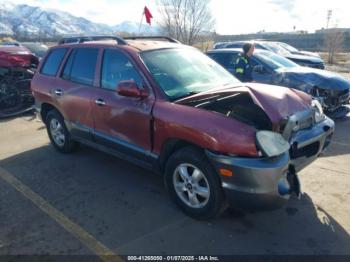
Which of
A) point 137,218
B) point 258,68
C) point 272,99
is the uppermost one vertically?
point 272,99

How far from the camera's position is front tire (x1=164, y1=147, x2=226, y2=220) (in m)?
3.26

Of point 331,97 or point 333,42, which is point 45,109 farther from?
point 333,42

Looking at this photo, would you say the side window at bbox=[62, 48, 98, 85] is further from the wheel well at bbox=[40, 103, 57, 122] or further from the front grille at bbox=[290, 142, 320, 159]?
the front grille at bbox=[290, 142, 320, 159]

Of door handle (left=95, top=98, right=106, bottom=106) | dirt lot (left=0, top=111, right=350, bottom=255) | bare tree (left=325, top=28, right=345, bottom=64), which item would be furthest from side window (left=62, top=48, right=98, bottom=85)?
bare tree (left=325, top=28, right=345, bottom=64)

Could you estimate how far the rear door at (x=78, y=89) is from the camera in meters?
4.65

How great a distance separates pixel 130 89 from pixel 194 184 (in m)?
1.25

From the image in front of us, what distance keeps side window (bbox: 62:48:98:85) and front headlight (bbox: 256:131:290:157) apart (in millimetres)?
2570

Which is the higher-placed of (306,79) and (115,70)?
(115,70)

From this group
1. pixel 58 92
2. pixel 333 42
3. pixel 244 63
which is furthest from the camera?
pixel 333 42

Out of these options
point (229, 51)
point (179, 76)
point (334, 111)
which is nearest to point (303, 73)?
point (334, 111)

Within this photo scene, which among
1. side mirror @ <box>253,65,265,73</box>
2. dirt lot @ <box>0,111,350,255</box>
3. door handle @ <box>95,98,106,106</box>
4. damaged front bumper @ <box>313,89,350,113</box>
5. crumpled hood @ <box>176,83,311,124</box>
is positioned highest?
crumpled hood @ <box>176,83,311,124</box>

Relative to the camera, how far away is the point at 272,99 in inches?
136

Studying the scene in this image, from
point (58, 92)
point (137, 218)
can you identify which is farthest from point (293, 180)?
point (58, 92)

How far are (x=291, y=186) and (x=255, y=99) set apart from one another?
93cm
